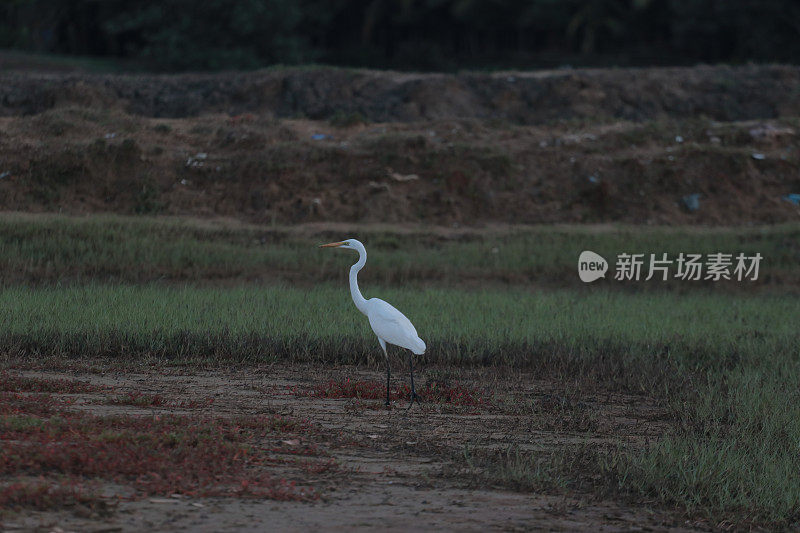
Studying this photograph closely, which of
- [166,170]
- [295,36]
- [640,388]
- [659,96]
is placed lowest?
[640,388]

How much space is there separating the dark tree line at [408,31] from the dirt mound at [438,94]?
6768mm

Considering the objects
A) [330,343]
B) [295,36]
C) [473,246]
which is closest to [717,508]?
[330,343]

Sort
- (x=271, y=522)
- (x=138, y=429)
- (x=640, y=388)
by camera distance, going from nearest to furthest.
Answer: (x=271, y=522) → (x=138, y=429) → (x=640, y=388)

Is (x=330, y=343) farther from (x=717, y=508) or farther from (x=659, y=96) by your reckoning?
(x=659, y=96)

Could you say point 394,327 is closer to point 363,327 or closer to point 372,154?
point 363,327

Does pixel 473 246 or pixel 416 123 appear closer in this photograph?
pixel 473 246

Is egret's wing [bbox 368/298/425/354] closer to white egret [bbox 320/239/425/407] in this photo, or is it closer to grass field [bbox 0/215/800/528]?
white egret [bbox 320/239/425/407]

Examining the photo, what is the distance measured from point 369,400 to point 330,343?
195 centimetres

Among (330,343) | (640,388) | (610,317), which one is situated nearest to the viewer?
(640,388)

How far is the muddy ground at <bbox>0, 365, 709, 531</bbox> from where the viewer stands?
4.77 m

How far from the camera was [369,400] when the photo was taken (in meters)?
7.54

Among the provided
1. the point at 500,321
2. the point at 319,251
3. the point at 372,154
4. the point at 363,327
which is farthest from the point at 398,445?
the point at 372,154

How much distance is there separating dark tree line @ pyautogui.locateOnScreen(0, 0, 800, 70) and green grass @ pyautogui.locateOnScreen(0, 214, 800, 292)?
16548 mm

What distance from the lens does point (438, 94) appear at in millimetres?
24703
